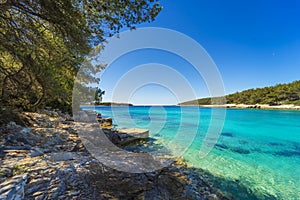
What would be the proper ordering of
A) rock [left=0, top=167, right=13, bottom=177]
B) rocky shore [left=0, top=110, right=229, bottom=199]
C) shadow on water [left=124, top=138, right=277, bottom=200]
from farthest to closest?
1. shadow on water [left=124, top=138, right=277, bottom=200]
2. rock [left=0, top=167, right=13, bottom=177]
3. rocky shore [left=0, top=110, right=229, bottom=199]

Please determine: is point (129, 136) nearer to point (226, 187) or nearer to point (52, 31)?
point (226, 187)

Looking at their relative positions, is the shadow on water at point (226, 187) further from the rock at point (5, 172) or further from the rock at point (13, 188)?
the rock at point (5, 172)

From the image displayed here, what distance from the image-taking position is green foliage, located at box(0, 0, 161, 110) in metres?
3.14

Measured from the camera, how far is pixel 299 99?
44.2 m

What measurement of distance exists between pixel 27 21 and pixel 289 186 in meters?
9.21

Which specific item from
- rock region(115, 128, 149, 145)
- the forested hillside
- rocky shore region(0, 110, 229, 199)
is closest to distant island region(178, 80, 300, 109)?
the forested hillside

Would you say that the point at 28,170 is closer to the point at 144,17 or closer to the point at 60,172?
the point at 60,172

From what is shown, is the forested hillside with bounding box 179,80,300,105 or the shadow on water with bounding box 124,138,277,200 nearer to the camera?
the shadow on water with bounding box 124,138,277,200

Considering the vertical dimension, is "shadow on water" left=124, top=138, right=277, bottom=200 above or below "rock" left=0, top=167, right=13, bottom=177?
below

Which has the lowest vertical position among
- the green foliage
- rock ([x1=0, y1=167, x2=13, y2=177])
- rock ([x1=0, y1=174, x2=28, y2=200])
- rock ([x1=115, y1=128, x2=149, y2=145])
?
rock ([x1=115, y1=128, x2=149, y2=145])

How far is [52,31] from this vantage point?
3826 mm

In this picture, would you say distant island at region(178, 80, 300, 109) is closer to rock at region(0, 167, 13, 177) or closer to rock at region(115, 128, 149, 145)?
rock at region(115, 128, 149, 145)

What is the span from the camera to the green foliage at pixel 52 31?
124 inches

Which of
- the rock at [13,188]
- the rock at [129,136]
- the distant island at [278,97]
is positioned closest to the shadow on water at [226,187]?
the rock at [13,188]
